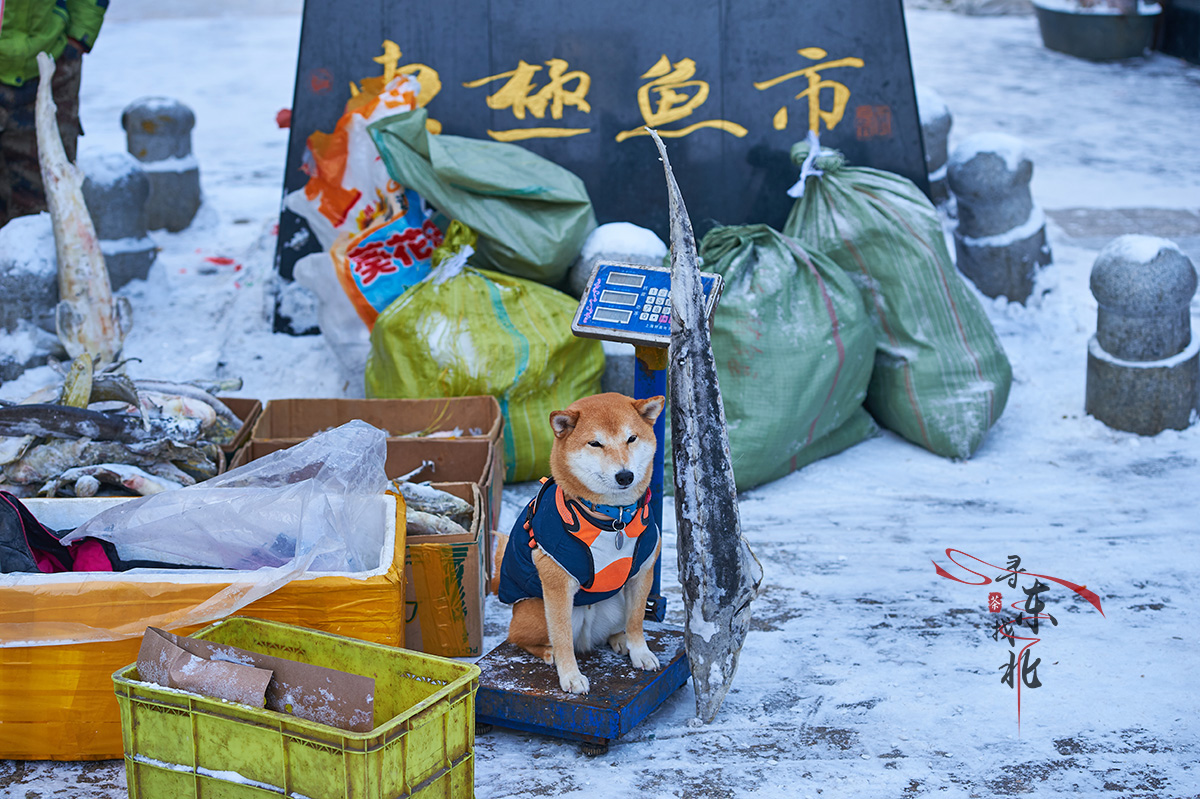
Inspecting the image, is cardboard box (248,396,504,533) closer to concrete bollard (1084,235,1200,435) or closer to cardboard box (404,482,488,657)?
cardboard box (404,482,488,657)

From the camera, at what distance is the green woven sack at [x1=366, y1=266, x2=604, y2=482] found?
4.02m

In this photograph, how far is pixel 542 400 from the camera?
4.13 meters

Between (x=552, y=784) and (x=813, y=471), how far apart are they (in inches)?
84.3

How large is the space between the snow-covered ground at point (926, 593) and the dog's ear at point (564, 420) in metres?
0.77

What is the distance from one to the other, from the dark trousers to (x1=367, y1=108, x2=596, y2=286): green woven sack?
1695 mm

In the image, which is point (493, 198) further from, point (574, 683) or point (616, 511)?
point (574, 683)

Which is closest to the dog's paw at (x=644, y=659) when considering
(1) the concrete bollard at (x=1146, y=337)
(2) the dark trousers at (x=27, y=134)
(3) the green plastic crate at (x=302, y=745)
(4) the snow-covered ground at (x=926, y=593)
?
(4) the snow-covered ground at (x=926, y=593)

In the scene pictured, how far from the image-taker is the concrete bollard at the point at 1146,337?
14.2 feet

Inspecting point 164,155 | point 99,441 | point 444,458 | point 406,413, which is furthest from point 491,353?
point 164,155

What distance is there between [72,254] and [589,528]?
3.16 m

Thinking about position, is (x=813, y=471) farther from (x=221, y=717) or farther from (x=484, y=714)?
(x=221, y=717)

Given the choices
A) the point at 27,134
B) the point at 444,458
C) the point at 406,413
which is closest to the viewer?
the point at 444,458

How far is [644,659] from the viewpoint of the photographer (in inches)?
108

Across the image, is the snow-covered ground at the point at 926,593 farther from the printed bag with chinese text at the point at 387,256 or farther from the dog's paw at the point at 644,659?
the printed bag with chinese text at the point at 387,256
